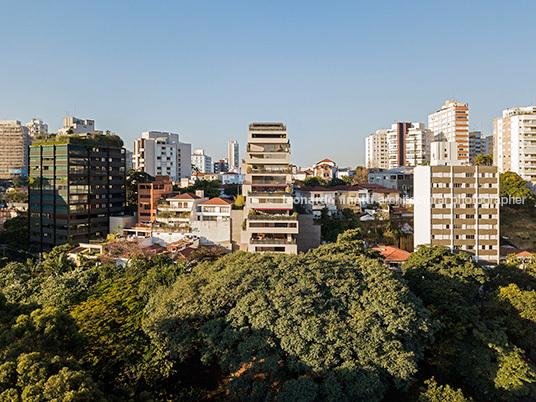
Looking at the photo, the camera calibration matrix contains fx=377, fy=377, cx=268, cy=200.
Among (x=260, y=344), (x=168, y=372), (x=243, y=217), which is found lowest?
(x=168, y=372)

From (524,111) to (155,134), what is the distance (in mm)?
83612

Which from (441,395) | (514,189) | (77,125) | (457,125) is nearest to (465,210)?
(514,189)

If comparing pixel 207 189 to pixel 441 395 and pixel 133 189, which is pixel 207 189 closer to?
pixel 133 189

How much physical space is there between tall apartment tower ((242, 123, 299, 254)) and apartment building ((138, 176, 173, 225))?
578 inches

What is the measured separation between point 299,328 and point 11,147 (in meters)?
139

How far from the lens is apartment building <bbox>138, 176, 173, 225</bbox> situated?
50.9 metres

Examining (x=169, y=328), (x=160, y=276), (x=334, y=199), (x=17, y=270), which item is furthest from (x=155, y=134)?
(x=169, y=328)

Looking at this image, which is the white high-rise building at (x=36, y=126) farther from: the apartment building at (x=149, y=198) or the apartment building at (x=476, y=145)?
the apartment building at (x=476, y=145)

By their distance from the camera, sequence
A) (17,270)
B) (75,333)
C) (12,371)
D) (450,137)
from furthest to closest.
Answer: (450,137)
(17,270)
(75,333)
(12,371)

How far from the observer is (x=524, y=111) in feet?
233

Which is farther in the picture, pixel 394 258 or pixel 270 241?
pixel 270 241

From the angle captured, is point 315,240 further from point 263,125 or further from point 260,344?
point 260,344

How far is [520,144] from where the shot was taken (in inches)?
2621

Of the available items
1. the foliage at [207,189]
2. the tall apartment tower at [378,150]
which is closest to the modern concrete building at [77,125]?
the foliage at [207,189]
